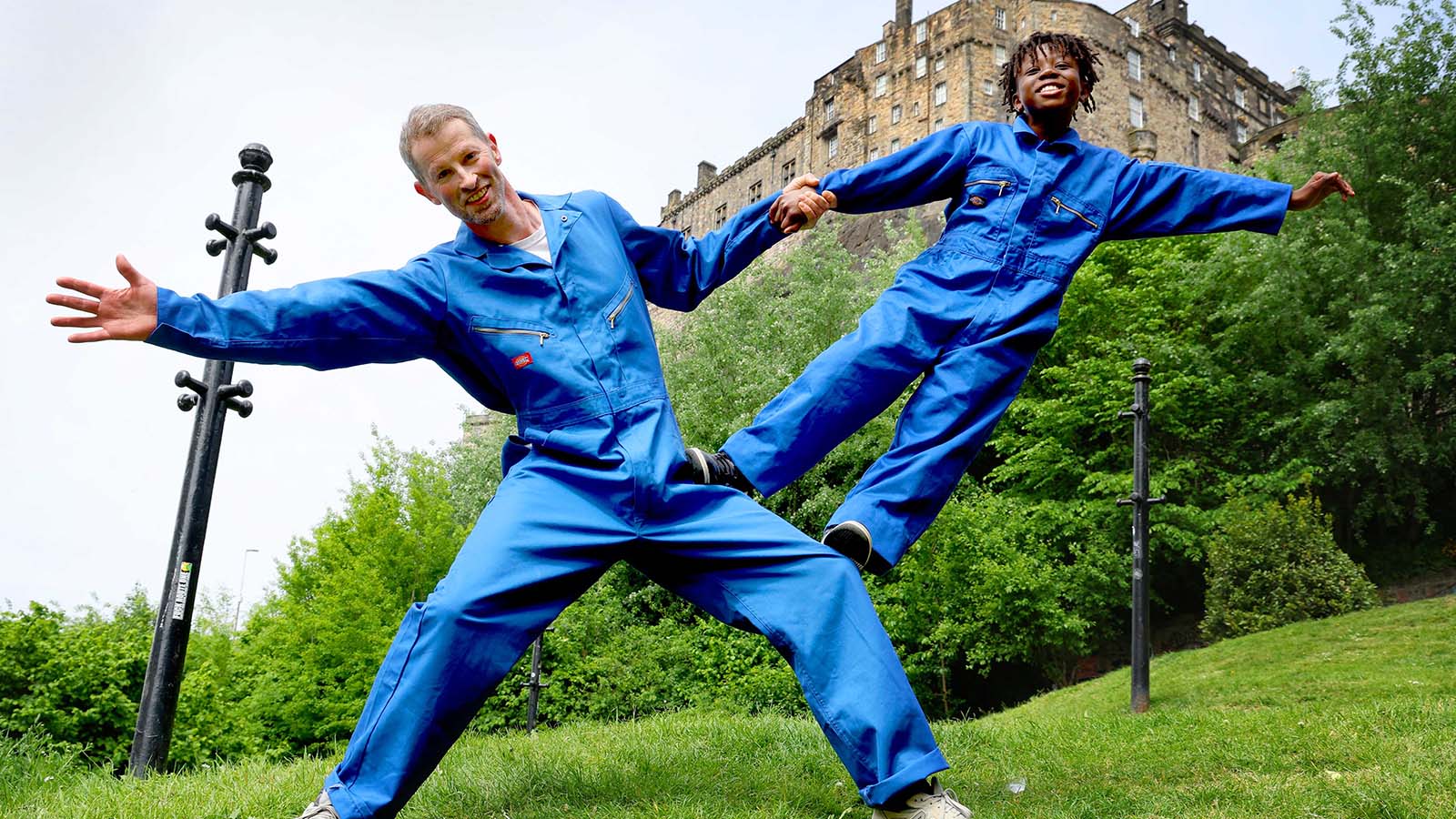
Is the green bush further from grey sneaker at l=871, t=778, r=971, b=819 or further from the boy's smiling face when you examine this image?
grey sneaker at l=871, t=778, r=971, b=819

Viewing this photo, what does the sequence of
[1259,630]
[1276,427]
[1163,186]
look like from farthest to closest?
[1276,427]
[1259,630]
[1163,186]

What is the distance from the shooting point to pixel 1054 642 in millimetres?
20594

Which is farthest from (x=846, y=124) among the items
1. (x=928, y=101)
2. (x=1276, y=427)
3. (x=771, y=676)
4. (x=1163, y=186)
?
(x=1163, y=186)

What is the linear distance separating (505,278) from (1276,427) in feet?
75.0

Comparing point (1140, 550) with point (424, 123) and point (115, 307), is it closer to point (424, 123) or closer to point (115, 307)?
point (424, 123)

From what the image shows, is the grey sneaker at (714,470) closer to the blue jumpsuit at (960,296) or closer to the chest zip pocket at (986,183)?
the blue jumpsuit at (960,296)

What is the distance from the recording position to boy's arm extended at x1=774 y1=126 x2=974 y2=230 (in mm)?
4051

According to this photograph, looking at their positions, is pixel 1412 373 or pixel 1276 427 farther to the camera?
pixel 1276 427

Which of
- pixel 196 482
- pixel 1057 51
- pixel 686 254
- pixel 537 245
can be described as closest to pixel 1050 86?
pixel 1057 51

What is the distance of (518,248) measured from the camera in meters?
3.33

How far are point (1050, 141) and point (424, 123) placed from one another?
2336mm

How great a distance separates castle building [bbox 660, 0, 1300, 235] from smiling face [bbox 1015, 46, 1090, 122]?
42774 mm

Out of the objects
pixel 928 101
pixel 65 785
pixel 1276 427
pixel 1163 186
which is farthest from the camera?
pixel 928 101

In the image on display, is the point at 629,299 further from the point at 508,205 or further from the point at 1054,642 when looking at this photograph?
the point at 1054,642
